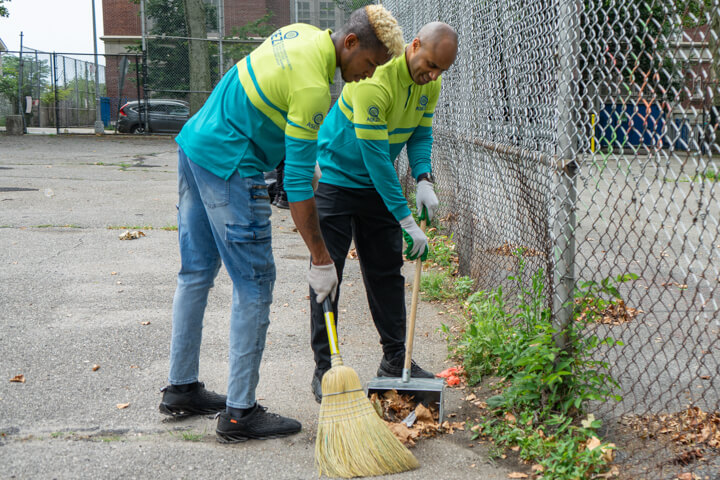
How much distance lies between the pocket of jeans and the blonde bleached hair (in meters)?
0.95

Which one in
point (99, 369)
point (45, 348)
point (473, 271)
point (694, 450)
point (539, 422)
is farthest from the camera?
point (473, 271)

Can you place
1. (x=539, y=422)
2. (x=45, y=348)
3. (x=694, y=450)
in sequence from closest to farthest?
(x=694, y=450)
(x=539, y=422)
(x=45, y=348)

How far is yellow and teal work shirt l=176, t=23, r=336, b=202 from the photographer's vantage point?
2.70 meters

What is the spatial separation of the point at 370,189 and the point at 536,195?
889mm

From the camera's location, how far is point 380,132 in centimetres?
323

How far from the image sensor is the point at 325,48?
9.05 ft

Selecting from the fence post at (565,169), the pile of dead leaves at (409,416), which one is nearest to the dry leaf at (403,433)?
the pile of dead leaves at (409,416)

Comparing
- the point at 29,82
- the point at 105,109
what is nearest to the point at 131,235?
the point at 29,82

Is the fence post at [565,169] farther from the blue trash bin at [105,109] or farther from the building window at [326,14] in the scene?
the blue trash bin at [105,109]

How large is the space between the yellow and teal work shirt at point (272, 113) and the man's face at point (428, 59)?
546 mm

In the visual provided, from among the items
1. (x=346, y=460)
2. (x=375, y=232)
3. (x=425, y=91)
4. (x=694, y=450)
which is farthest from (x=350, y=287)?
(x=694, y=450)

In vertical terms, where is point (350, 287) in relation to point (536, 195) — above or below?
below

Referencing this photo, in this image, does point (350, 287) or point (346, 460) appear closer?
point (346, 460)

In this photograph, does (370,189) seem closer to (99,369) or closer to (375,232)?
(375,232)
